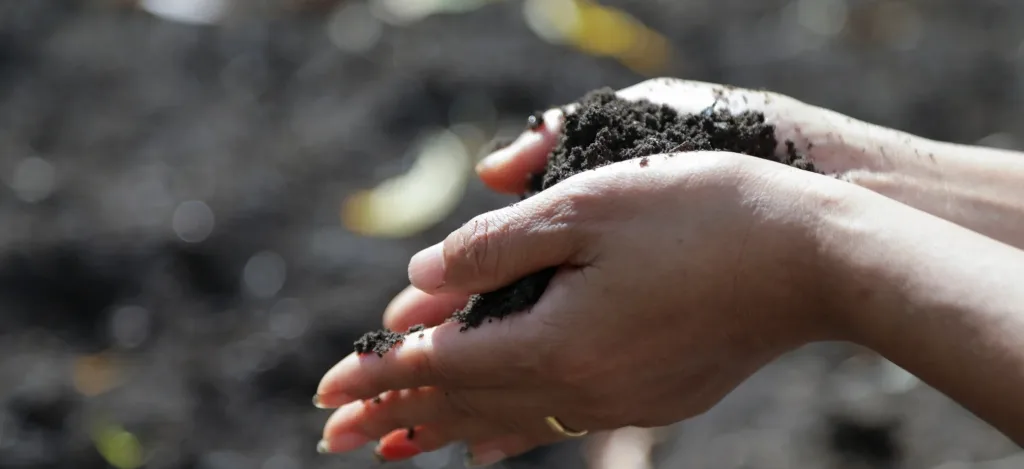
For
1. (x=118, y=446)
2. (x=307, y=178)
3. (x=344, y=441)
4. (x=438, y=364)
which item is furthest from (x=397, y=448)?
(x=307, y=178)

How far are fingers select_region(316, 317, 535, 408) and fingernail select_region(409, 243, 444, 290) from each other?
0.08 meters

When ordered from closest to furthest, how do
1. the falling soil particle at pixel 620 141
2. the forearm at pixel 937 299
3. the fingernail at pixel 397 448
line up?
1. the forearm at pixel 937 299
2. the falling soil particle at pixel 620 141
3. the fingernail at pixel 397 448

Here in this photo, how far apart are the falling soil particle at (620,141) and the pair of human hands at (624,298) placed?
3cm

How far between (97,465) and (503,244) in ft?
4.75

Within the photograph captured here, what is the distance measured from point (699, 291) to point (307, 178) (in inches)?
70.8

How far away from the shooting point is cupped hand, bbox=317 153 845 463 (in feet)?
3.81

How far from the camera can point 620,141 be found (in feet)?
4.49

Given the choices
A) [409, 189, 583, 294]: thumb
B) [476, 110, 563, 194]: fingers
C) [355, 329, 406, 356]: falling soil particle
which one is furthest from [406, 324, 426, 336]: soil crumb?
[476, 110, 563, 194]: fingers

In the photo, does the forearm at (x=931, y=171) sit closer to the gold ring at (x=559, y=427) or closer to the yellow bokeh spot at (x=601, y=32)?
the gold ring at (x=559, y=427)

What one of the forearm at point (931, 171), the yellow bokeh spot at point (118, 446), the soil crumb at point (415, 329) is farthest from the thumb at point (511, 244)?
the yellow bokeh spot at point (118, 446)

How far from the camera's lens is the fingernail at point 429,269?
4.10ft

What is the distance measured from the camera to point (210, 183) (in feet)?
8.60

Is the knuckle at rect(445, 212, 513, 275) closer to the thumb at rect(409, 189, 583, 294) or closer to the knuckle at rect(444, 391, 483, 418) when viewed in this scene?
the thumb at rect(409, 189, 583, 294)

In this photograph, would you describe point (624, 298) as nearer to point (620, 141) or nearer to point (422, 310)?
point (620, 141)
